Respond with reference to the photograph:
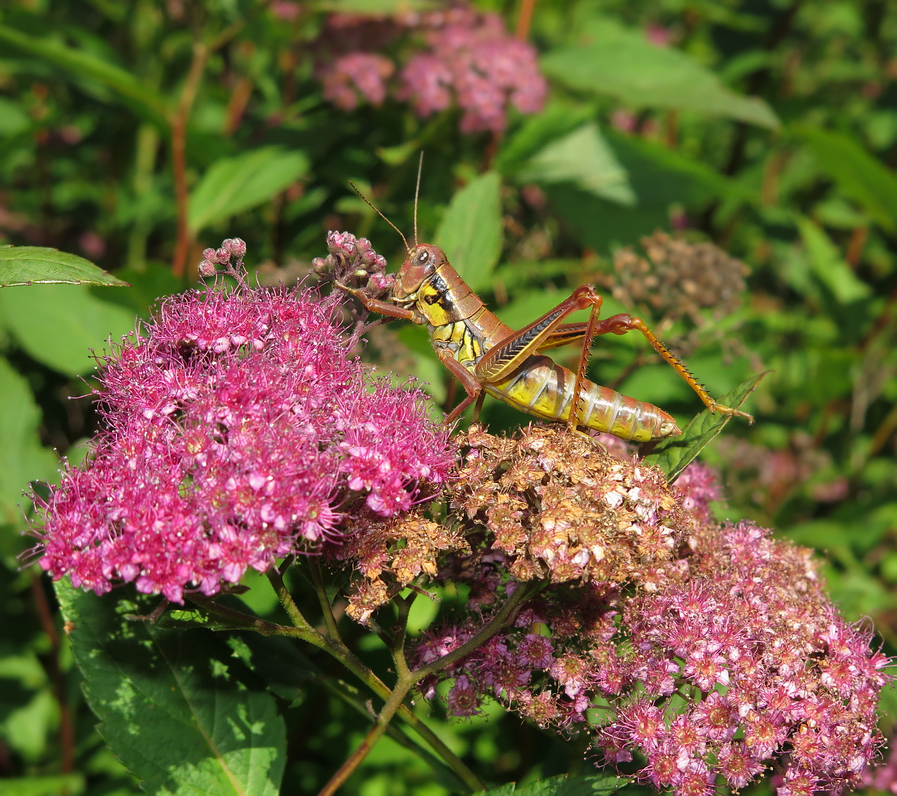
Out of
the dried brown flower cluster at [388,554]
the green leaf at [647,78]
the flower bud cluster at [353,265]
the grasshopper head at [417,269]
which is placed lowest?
the dried brown flower cluster at [388,554]

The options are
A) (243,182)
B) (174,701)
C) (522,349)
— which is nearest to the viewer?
(174,701)

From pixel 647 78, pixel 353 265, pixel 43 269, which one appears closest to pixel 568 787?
pixel 353 265

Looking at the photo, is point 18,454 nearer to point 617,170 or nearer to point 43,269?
point 43,269

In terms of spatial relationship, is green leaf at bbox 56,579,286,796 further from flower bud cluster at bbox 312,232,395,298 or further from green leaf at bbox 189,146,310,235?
green leaf at bbox 189,146,310,235

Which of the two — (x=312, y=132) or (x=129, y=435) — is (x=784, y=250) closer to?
(x=312, y=132)

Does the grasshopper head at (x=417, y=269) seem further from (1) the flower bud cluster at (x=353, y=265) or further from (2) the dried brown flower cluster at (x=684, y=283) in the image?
(2) the dried brown flower cluster at (x=684, y=283)

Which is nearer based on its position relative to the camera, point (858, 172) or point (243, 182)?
point (243, 182)

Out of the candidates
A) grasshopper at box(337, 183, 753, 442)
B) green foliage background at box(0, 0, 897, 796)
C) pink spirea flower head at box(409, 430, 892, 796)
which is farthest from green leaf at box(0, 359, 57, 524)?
pink spirea flower head at box(409, 430, 892, 796)

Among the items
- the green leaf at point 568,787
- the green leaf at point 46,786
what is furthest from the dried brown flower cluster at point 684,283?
the green leaf at point 46,786
